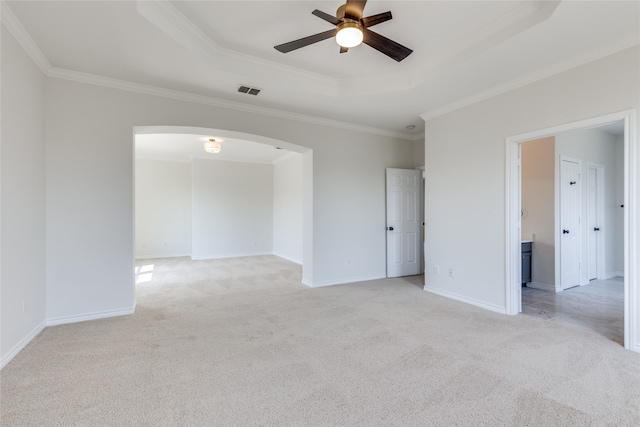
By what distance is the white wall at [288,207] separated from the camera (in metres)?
7.66

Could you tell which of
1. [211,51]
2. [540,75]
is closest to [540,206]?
[540,75]

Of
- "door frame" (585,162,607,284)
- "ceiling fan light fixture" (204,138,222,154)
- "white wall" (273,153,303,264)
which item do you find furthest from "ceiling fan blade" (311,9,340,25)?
"door frame" (585,162,607,284)

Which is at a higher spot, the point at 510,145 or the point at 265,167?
the point at 265,167

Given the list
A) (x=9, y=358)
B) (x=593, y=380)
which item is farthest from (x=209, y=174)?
(x=593, y=380)

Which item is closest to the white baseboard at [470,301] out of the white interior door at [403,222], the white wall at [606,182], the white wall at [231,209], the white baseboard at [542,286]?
the white interior door at [403,222]

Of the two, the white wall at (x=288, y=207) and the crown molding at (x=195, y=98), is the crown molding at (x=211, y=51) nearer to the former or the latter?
the crown molding at (x=195, y=98)

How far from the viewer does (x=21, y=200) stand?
2713mm

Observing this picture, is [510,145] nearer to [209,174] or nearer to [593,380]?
[593,380]

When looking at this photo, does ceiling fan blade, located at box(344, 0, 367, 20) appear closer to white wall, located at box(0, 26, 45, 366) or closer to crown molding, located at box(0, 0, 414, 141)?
crown molding, located at box(0, 0, 414, 141)

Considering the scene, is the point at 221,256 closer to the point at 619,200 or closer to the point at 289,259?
the point at 289,259

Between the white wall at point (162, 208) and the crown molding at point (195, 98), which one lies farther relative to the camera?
the white wall at point (162, 208)

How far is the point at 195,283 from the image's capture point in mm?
5301

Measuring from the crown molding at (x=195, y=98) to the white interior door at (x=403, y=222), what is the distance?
3.20 feet

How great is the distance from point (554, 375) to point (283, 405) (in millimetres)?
2049
